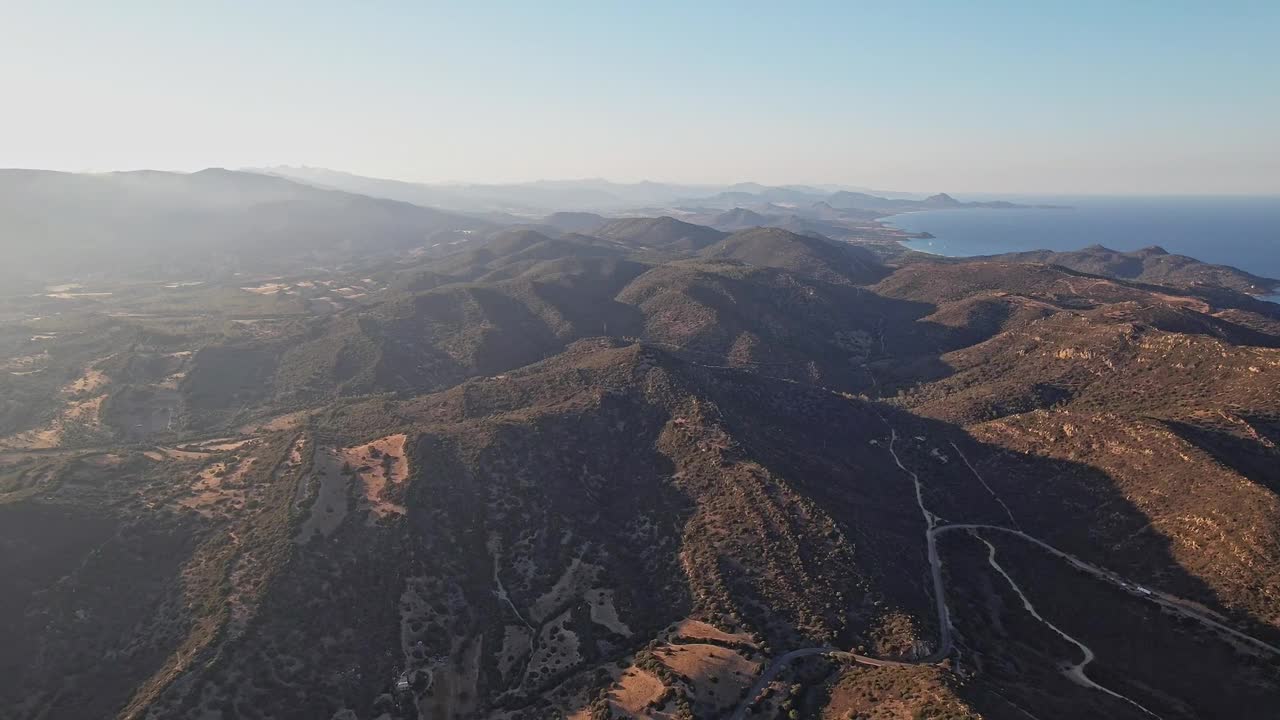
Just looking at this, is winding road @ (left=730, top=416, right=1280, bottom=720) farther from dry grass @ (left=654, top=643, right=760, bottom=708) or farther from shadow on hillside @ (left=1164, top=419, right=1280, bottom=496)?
shadow on hillside @ (left=1164, top=419, right=1280, bottom=496)

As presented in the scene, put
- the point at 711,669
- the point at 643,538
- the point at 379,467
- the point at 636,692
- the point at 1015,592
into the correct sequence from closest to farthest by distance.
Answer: the point at 636,692
the point at 711,669
the point at 1015,592
the point at 643,538
the point at 379,467

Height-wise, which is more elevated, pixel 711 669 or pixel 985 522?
pixel 985 522

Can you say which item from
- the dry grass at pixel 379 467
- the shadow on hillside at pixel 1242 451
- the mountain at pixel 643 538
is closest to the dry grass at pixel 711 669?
the mountain at pixel 643 538

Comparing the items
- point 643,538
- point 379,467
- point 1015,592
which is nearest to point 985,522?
point 1015,592

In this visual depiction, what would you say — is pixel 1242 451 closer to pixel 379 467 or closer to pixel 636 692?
pixel 636 692

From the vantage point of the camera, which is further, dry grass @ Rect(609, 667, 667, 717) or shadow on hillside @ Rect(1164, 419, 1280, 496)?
shadow on hillside @ Rect(1164, 419, 1280, 496)

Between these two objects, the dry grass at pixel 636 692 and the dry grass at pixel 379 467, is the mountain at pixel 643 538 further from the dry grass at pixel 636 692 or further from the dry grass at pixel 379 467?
the dry grass at pixel 379 467

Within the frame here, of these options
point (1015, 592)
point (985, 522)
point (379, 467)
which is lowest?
point (1015, 592)

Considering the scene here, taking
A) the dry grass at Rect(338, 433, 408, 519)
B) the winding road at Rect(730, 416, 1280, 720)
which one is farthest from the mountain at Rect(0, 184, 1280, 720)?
the dry grass at Rect(338, 433, 408, 519)

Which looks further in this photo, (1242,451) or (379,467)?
(1242,451)

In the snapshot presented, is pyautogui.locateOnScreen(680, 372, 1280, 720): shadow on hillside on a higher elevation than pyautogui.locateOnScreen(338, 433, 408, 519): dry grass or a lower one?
lower
